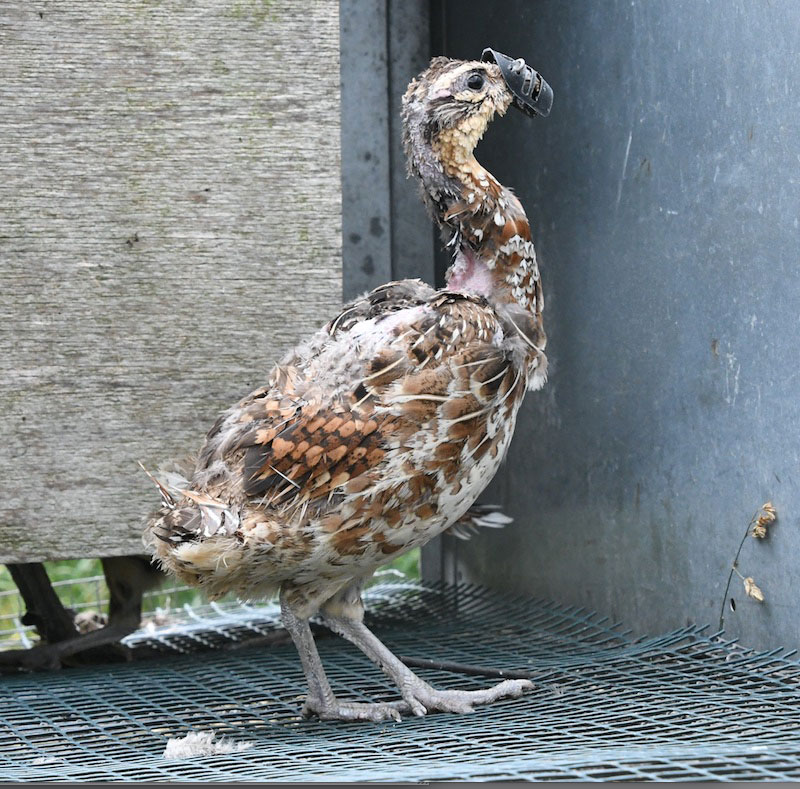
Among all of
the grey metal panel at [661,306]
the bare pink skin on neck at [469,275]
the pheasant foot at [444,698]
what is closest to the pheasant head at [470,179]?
the bare pink skin on neck at [469,275]

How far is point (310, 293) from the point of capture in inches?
149

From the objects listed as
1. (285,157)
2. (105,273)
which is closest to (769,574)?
(285,157)

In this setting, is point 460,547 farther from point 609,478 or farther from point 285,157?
point 285,157

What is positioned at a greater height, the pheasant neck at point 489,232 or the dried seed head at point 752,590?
the pheasant neck at point 489,232

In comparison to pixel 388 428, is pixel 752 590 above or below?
below

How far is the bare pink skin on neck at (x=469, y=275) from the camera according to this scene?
3105mm

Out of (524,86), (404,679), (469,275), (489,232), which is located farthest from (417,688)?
(524,86)

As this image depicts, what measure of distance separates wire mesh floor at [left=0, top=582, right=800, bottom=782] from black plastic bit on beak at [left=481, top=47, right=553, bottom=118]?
1616mm

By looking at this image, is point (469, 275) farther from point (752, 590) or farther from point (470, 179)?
point (752, 590)

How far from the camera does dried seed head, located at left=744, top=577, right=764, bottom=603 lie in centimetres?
314

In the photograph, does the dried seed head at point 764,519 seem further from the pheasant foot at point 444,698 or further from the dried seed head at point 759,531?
the pheasant foot at point 444,698

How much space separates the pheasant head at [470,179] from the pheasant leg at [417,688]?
3.23 feet

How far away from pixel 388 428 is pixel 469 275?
22.4 inches

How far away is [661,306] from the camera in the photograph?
3547 mm
